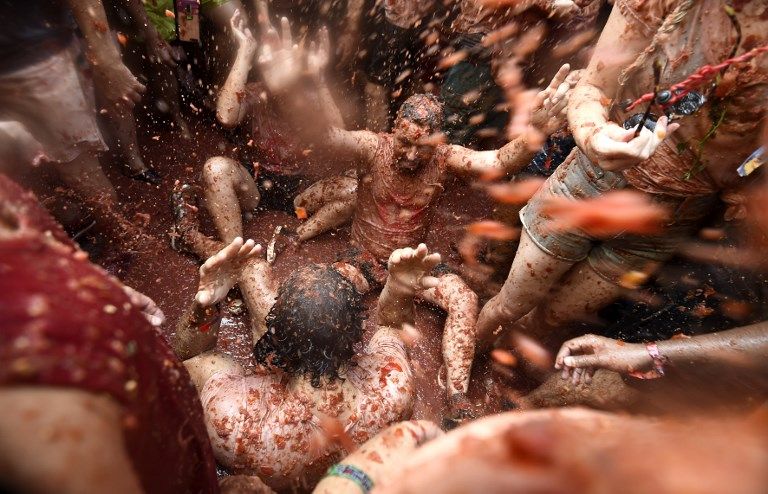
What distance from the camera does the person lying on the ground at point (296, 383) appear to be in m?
1.91

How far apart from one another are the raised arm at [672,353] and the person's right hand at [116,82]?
3.76m

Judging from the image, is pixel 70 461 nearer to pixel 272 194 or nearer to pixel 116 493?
pixel 116 493

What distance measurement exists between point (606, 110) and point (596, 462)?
2.28 meters

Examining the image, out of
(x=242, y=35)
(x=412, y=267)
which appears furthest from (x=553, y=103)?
(x=242, y=35)

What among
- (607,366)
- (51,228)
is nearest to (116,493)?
(51,228)

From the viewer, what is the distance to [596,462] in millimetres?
622

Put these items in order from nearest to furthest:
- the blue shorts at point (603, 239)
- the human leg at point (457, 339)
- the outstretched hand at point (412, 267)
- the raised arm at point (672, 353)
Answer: the raised arm at point (672, 353)
the blue shorts at point (603, 239)
the outstretched hand at point (412, 267)
the human leg at point (457, 339)

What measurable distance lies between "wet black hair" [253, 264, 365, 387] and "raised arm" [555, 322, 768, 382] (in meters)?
1.58

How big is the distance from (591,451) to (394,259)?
6.55 ft

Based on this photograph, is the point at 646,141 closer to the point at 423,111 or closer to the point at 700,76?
the point at 700,76

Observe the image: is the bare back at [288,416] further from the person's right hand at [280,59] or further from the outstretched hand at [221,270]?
the person's right hand at [280,59]

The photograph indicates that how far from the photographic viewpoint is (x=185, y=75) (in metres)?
4.48

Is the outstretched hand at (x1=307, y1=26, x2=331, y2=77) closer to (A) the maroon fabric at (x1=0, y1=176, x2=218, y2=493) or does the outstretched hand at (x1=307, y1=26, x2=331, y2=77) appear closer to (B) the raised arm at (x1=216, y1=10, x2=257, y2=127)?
(B) the raised arm at (x1=216, y1=10, x2=257, y2=127)

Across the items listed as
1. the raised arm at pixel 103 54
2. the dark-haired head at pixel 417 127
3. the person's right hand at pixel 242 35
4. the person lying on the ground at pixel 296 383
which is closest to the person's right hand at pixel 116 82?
the raised arm at pixel 103 54
